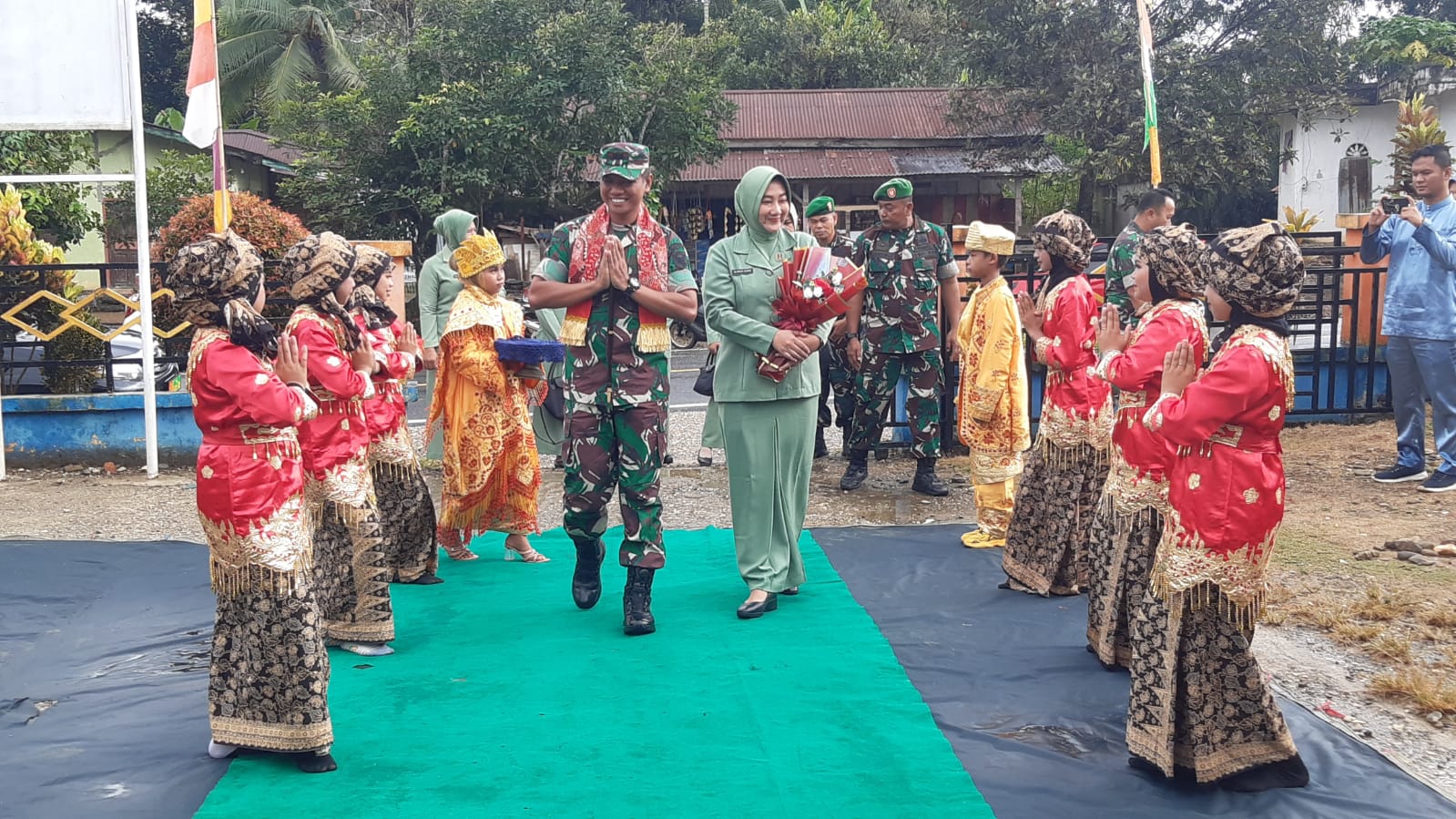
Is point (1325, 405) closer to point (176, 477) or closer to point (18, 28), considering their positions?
point (176, 477)

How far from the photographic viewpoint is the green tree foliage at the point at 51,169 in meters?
10.7

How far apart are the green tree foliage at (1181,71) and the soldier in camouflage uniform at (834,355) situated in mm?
11581

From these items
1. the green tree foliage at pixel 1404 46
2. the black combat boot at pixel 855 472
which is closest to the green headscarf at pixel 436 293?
the black combat boot at pixel 855 472

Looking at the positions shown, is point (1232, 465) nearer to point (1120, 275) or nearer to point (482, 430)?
point (1120, 275)

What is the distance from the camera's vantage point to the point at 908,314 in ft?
23.8

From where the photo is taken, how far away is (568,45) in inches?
636

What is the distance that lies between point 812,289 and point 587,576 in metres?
1.57

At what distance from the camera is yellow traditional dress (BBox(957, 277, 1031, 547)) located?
6039mm

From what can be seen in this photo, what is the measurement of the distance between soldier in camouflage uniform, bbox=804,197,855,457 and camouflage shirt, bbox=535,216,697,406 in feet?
7.99

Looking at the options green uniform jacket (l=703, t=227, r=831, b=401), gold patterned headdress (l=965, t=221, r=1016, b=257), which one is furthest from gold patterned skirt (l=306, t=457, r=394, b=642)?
gold patterned headdress (l=965, t=221, r=1016, b=257)

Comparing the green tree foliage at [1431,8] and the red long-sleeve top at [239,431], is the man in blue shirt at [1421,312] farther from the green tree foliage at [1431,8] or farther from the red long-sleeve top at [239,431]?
the green tree foliage at [1431,8]

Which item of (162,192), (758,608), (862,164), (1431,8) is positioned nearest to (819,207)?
(758,608)

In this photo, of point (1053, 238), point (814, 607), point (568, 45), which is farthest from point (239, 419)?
point (568, 45)

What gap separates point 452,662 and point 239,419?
4.73 feet
